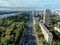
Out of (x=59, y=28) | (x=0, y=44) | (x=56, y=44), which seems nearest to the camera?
(x=0, y=44)

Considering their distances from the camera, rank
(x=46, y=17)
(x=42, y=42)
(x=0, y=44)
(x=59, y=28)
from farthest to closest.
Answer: (x=46, y=17)
(x=59, y=28)
(x=42, y=42)
(x=0, y=44)

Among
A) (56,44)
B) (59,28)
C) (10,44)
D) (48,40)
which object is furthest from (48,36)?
(59,28)

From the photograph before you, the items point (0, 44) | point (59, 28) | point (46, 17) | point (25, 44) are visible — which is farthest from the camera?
point (46, 17)

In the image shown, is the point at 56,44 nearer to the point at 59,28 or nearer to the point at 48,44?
the point at 48,44

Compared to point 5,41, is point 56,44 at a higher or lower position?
lower

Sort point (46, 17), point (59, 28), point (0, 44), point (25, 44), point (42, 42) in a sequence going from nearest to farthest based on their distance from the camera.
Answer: point (0, 44)
point (42, 42)
point (25, 44)
point (59, 28)
point (46, 17)

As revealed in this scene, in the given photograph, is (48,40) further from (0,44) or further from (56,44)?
(0,44)

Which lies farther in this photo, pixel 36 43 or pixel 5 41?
pixel 36 43

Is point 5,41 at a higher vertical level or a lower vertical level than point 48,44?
higher

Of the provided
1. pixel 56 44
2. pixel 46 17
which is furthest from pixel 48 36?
pixel 46 17
